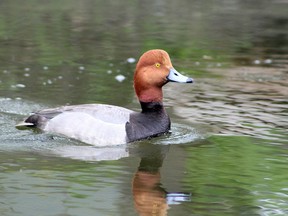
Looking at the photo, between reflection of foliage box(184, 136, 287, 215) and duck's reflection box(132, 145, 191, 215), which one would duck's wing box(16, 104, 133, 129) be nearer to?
duck's reflection box(132, 145, 191, 215)

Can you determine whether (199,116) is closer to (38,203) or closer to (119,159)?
(119,159)

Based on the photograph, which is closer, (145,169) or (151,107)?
(145,169)

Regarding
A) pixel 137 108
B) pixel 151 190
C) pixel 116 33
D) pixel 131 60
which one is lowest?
pixel 116 33

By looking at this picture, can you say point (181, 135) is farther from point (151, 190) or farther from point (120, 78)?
point (120, 78)

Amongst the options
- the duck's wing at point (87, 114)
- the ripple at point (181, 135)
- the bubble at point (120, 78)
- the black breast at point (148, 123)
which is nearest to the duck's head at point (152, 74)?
the black breast at point (148, 123)

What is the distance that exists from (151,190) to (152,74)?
2.57m

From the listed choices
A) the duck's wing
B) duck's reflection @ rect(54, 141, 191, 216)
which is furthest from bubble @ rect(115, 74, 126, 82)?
duck's reflection @ rect(54, 141, 191, 216)

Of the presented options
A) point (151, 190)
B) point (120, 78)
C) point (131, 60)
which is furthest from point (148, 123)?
point (131, 60)

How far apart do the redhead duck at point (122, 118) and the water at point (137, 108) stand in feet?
0.42

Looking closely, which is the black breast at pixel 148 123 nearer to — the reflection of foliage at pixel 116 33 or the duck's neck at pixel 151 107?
the duck's neck at pixel 151 107

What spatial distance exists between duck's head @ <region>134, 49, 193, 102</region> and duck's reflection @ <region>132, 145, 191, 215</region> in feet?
2.96

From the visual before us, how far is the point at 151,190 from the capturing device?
733 cm

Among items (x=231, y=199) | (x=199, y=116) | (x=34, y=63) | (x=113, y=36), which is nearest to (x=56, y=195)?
(x=231, y=199)

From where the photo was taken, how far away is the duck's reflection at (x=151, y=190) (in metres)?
6.72
